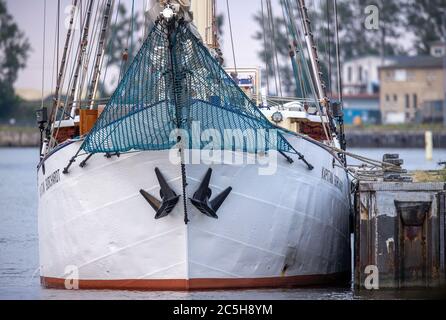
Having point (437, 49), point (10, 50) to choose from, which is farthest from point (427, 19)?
point (10, 50)

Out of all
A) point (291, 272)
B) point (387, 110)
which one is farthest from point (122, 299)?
point (387, 110)

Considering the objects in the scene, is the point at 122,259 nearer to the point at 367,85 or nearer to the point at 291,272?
the point at 291,272

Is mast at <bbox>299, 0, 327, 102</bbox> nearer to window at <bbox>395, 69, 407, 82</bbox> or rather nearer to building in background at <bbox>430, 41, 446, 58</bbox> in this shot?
window at <bbox>395, 69, 407, 82</bbox>

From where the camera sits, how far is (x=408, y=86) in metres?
143

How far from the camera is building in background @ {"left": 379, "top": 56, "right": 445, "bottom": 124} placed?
141 m

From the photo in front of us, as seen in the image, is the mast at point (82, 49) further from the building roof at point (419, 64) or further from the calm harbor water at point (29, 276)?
the building roof at point (419, 64)

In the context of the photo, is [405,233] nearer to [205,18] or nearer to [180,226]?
[180,226]

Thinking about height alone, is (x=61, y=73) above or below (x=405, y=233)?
above

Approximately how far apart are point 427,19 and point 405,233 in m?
121

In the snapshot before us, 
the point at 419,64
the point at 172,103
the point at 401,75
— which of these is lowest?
the point at 172,103

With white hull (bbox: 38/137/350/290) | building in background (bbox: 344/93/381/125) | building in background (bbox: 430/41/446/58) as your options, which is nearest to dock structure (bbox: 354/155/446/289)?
white hull (bbox: 38/137/350/290)

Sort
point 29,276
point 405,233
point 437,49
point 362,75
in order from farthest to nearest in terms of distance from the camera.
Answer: point 362,75 < point 437,49 < point 29,276 < point 405,233
